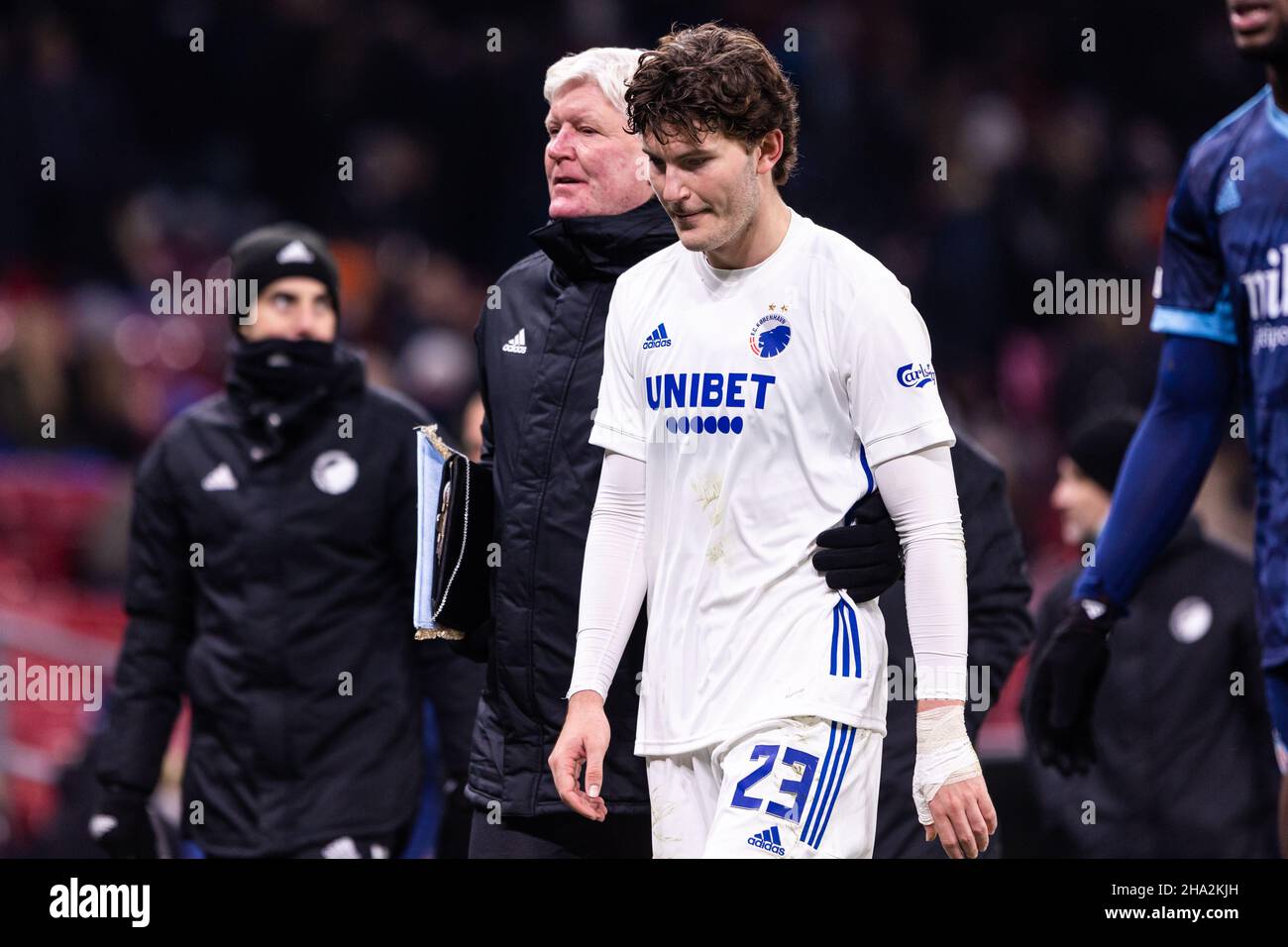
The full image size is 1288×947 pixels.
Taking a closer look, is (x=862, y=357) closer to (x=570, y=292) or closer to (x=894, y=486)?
(x=894, y=486)

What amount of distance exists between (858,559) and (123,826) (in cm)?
281

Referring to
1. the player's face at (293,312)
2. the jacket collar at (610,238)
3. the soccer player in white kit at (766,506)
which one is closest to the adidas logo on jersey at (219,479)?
the player's face at (293,312)

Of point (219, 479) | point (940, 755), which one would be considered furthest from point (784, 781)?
point (219, 479)

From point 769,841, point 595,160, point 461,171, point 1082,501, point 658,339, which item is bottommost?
point 769,841

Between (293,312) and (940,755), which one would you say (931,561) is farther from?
(293,312)

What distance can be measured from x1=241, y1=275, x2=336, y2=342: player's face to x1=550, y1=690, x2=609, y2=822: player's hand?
7.83 feet

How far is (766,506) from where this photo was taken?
11.3 ft

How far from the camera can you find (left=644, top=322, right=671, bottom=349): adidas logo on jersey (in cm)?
357

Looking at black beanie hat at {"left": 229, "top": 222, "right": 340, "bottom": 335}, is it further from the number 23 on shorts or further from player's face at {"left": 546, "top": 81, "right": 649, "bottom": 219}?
the number 23 on shorts

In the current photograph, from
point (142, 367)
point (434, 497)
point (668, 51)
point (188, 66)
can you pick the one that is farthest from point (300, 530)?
point (188, 66)

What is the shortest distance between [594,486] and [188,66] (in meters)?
9.09

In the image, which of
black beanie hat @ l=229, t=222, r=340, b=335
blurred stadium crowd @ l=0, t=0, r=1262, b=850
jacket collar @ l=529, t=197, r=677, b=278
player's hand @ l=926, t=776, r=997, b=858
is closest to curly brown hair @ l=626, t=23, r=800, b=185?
jacket collar @ l=529, t=197, r=677, b=278
